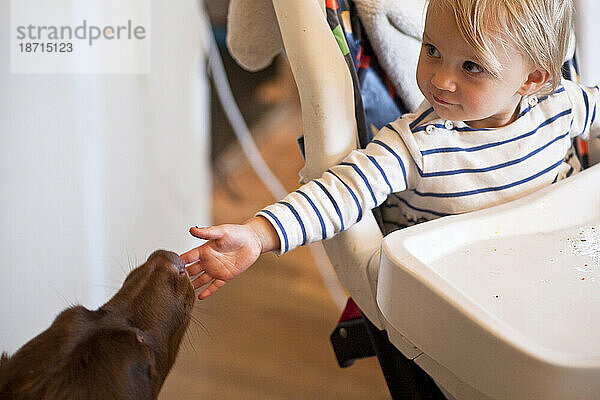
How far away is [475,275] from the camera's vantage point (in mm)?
662

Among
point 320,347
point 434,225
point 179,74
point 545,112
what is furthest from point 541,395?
point 179,74

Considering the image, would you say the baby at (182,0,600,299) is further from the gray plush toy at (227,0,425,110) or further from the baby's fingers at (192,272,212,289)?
the gray plush toy at (227,0,425,110)

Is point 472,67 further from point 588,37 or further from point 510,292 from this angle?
point 588,37

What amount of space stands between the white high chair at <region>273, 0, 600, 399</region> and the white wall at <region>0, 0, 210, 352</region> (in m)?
0.49

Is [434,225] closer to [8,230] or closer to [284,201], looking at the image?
[284,201]

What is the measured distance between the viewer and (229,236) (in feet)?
2.37

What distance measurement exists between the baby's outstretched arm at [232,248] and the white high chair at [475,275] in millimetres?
103

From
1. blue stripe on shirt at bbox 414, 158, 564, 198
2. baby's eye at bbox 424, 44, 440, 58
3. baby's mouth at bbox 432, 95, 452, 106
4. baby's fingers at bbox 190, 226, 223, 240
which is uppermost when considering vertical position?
baby's eye at bbox 424, 44, 440, 58

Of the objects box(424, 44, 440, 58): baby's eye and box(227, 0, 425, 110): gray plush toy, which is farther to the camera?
box(227, 0, 425, 110): gray plush toy

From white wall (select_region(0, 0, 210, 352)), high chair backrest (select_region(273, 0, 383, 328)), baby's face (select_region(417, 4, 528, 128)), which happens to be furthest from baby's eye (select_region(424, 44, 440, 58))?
white wall (select_region(0, 0, 210, 352))

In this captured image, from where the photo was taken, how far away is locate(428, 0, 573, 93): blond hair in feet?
2.37

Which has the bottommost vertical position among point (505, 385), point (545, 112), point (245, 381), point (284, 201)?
point (245, 381)

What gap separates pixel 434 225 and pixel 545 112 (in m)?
0.28

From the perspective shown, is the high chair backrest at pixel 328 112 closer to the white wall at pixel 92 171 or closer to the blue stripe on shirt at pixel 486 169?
the blue stripe on shirt at pixel 486 169
